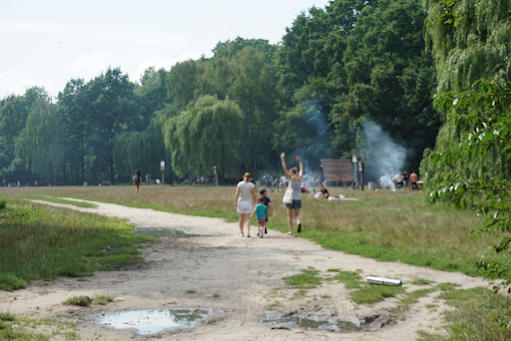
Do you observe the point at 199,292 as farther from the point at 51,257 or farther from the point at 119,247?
the point at 119,247

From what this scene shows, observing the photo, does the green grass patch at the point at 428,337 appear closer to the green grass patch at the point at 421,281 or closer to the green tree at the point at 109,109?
the green grass patch at the point at 421,281

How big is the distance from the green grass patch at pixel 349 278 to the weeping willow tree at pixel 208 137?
50.1m

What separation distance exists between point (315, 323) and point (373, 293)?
177 centimetres

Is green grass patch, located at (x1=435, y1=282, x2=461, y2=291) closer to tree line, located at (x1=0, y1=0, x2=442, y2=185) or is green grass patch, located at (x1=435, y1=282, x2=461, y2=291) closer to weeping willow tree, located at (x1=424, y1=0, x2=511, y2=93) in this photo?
weeping willow tree, located at (x1=424, y1=0, x2=511, y2=93)

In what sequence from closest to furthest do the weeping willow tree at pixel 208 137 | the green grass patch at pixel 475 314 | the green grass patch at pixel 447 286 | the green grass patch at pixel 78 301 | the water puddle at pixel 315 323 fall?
the green grass patch at pixel 475 314 < the water puddle at pixel 315 323 < the green grass patch at pixel 78 301 < the green grass patch at pixel 447 286 < the weeping willow tree at pixel 208 137

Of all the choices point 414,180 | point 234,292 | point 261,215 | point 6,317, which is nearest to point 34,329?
point 6,317

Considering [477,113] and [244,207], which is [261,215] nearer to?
[244,207]

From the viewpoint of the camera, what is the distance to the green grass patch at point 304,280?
29.8ft

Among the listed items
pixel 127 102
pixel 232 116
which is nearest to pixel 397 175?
pixel 232 116

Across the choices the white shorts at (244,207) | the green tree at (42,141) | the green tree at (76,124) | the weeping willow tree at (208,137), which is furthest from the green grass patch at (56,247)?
the green tree at (76,124)

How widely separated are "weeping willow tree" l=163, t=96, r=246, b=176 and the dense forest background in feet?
0.37

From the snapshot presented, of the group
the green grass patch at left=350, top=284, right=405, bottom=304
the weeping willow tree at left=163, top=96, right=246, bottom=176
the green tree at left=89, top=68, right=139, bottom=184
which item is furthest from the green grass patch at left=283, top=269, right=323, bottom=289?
the green tree at left=89, top=68, right=139, bottom=184

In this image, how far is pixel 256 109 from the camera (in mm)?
72375

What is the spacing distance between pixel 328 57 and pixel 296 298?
5775 cm
